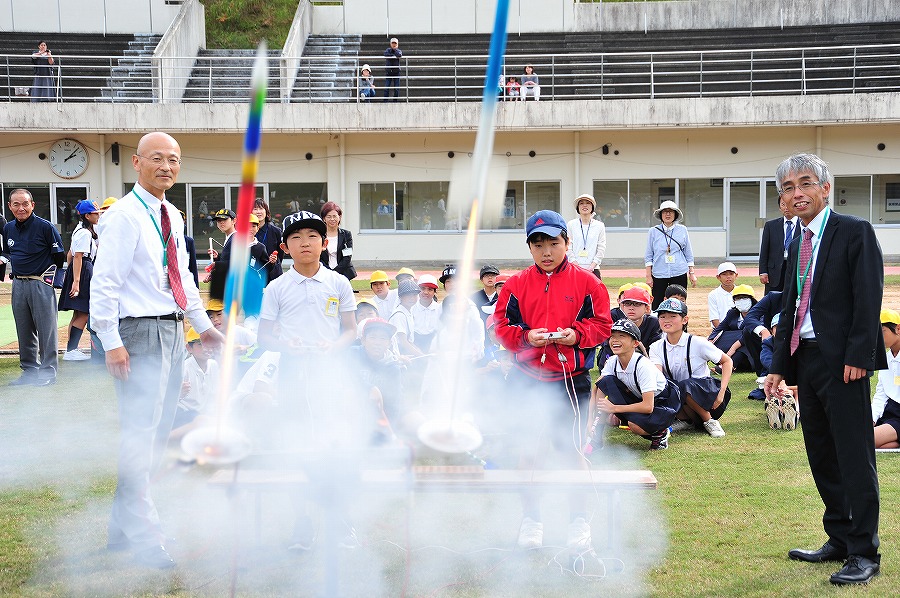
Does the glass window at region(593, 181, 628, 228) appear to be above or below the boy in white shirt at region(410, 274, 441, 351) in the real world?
above

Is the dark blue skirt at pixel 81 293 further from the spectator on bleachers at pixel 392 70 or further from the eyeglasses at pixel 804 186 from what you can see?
the spectator on bleachers at pixel 392 70

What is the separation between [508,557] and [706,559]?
1.00 m

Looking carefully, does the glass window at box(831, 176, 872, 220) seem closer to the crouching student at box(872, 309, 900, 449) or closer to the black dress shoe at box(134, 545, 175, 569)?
the crouching student at box(872, 309, 900, 449)

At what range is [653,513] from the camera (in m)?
5.34

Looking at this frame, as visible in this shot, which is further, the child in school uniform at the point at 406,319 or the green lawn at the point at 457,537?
the child in school uniform at the point at 406,319

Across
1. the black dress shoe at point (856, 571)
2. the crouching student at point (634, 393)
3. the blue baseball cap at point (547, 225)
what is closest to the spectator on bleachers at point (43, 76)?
the crouching student at point (634, 393)

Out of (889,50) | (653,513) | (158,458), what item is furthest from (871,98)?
(158,458)

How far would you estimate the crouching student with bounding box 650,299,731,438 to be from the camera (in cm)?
748

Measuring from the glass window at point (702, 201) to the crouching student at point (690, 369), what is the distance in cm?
1780

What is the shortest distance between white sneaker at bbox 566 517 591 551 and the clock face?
2293 cm

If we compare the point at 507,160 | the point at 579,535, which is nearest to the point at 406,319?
the point at 579,535

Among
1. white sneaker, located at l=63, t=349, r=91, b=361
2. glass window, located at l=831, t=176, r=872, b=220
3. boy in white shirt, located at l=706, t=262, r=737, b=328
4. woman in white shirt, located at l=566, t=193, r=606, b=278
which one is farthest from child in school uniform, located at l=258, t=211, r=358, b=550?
glass window, located at l=831, t=176, r=872, b=220

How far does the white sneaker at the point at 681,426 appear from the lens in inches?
302

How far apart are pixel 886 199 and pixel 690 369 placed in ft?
65.3
